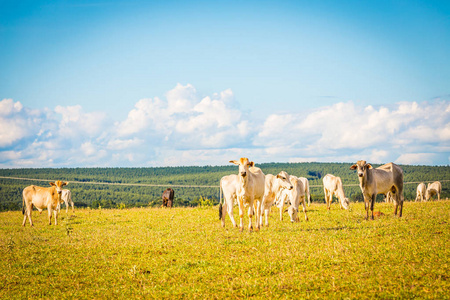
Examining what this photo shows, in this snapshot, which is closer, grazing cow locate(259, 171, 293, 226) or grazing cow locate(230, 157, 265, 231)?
grazing cow locate(230, 157, 265, 231)

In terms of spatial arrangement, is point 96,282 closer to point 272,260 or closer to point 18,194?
point 272,260

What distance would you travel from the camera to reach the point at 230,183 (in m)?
17.6

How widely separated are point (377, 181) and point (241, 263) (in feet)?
36.4

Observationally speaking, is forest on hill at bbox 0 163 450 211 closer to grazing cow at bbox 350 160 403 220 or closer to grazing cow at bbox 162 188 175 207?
grazing cow at bbox 162 188 175 207

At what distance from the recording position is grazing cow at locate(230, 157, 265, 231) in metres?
15.6

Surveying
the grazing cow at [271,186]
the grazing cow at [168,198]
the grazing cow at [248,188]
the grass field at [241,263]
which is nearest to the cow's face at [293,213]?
the grazing cow at [271,186]

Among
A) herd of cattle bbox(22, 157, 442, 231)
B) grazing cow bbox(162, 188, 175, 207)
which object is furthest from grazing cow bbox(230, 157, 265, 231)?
grazing cow bbox(162, 188, 175, 207)

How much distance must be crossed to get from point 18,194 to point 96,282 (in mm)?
73620

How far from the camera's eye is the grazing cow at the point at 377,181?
736 inches

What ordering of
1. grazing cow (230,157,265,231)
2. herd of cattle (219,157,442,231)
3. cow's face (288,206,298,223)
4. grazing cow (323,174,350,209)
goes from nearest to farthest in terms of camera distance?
grazing cow (230,157,265,231), herd of cattle (219,157,442,231), cow's face (288,206,298,223), grazing cow (323,174,350,209)

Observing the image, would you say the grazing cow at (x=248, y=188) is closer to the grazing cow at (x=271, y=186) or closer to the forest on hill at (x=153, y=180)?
the grazing cow at (x=271, y=186)

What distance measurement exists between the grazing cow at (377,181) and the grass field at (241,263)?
235 centimetres

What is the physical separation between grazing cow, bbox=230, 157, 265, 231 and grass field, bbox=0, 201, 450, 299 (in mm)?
953

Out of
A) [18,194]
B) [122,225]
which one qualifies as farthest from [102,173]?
[122,225]
